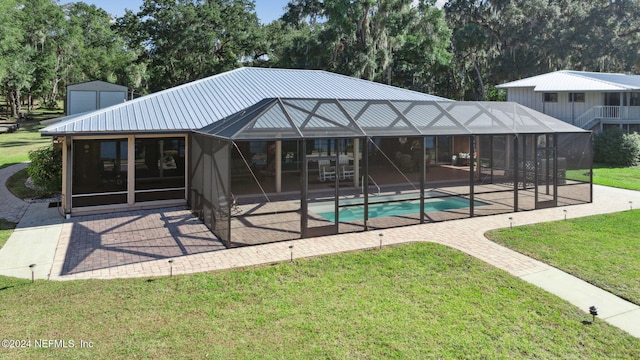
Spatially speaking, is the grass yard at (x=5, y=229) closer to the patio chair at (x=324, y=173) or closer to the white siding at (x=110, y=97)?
the white siding at (x=110, y=97)

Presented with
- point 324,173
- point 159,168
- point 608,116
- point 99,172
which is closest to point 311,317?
point 159,168

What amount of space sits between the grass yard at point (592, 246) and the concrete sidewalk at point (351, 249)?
28 centimetres

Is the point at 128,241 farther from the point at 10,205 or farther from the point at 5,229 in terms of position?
the point at 10,205

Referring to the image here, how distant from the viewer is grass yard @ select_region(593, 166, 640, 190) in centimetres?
1506

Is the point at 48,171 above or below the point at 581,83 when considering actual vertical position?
below

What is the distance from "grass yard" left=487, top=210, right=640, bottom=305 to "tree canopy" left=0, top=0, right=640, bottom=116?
54.8ft

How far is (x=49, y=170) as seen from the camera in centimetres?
1150

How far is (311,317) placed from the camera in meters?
5.03

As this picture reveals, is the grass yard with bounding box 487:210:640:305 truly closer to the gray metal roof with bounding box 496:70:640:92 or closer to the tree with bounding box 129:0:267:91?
the gray metal roof with bounding box 496:70:640:92

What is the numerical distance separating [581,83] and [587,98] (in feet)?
3.06

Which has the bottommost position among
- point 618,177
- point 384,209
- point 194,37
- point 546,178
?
point 384,209

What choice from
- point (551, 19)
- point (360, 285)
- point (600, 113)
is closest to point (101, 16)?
point (551, 19)

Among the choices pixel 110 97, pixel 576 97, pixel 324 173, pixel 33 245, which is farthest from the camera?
pixel 576 97

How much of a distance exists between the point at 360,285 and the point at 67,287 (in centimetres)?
Answer: 425
